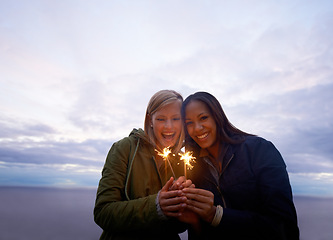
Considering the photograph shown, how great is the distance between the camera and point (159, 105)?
4.90 metres

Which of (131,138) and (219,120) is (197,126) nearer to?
(219,120)

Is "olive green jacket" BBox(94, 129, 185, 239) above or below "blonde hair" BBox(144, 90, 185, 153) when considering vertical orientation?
below

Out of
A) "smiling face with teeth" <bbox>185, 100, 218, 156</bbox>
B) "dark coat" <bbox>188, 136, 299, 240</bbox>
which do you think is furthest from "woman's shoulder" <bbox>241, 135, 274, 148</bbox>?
"smiling face with teeth" <bbox>185, 100, 218, 156</bbox>

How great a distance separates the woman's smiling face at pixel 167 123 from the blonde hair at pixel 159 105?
0.09 m

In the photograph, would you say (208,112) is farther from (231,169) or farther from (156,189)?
(156,189)

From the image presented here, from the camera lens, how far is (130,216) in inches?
157

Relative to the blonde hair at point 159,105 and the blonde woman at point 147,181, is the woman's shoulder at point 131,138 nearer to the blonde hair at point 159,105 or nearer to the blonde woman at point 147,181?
the blonde woman at point 147,181

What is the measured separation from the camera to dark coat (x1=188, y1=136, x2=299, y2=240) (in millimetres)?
3729

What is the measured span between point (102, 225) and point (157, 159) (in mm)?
1627

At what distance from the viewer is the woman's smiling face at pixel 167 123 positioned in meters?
4.91

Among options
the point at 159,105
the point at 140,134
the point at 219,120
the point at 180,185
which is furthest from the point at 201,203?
the point at 159,105

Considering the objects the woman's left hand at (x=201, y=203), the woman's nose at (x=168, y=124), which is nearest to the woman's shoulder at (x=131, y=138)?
the woman's nose at (x=168, y=124)

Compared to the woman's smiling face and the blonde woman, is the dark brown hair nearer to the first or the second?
the woman's smiling face

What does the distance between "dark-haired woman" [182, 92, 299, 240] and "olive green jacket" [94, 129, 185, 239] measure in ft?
1.87
